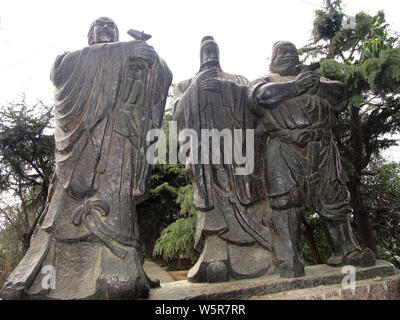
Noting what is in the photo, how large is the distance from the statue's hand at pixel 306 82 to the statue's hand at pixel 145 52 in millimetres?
1781

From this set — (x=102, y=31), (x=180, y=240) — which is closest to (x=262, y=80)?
(x=102, y=31)

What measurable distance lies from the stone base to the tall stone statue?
294 millimetres

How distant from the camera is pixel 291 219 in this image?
3.69 meters

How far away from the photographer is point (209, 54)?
439cm

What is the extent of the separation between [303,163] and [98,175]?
234 centimetres

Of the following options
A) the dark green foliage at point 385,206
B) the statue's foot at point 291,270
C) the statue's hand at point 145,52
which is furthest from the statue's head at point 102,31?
the dark green foliage at point 385,206

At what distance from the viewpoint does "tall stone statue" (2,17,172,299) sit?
281 cm

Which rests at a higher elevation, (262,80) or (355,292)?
(262,80)

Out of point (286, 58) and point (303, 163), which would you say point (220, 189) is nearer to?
point (303, 163)

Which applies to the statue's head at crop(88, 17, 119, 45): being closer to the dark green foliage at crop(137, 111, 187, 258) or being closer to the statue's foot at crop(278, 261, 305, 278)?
the statue's foot at crop(278, 261, 305, 278)

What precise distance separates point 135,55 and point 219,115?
1265 mm

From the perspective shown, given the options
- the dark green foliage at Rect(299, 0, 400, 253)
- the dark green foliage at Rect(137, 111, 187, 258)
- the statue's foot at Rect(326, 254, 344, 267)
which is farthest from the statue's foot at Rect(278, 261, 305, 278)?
the dark green foliage at Rect(137, 111, 187, 258)

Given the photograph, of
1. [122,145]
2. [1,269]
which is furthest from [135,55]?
[1,269]

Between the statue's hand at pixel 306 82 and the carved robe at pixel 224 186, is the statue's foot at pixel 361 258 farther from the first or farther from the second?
the statue's hand at pixel 306 82
